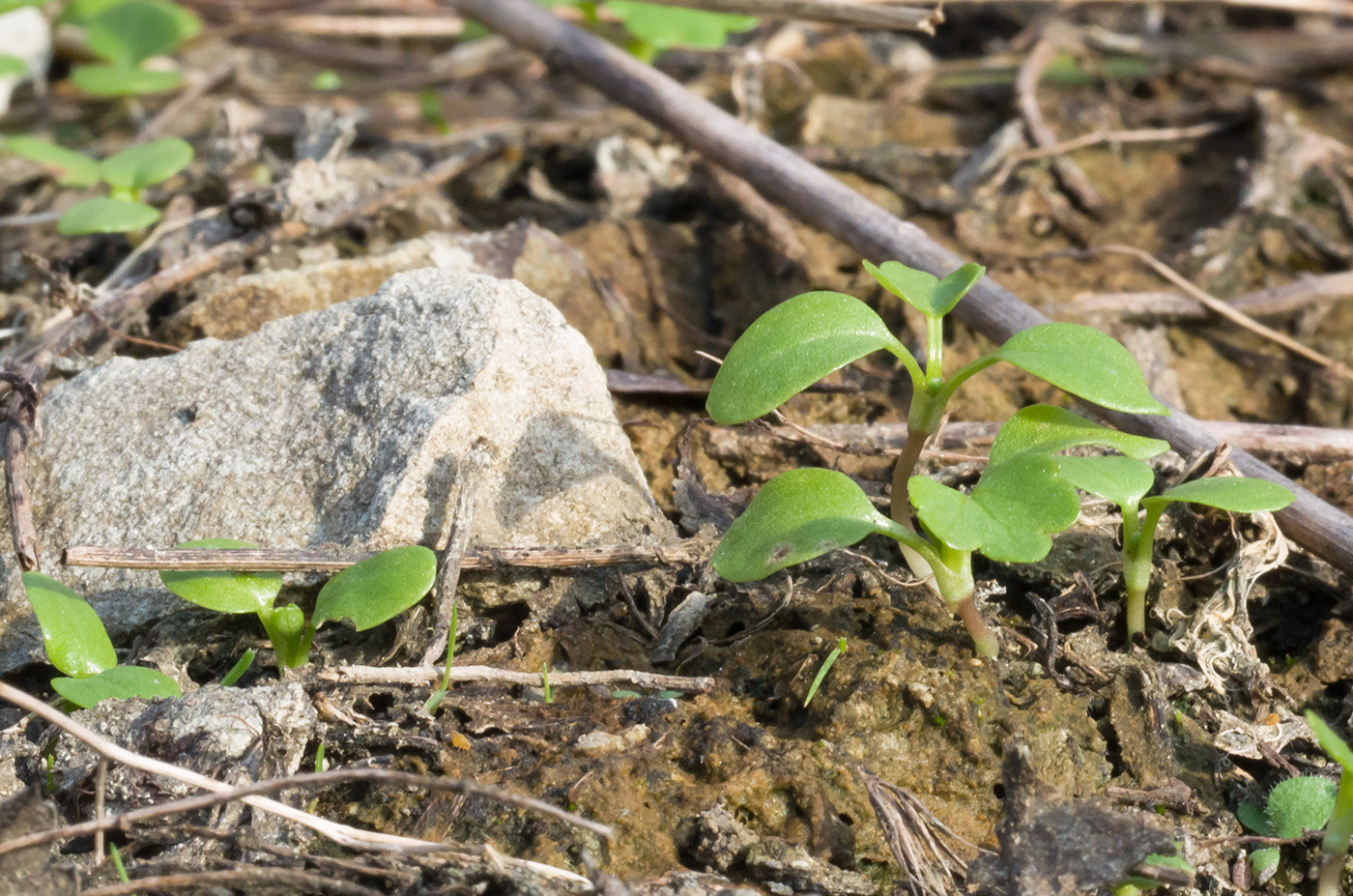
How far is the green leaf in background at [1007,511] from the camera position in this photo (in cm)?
146

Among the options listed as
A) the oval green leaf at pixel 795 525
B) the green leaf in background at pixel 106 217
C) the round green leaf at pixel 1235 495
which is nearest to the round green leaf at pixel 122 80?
the green leaf in background at pixel 106 217

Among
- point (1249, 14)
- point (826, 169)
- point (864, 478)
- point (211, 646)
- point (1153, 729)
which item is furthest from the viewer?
point (1249, 14)

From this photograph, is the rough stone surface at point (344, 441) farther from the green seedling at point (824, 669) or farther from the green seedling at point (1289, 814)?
the green seedling at point (1289, 814)

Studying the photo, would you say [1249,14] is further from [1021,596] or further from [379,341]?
[379,341]

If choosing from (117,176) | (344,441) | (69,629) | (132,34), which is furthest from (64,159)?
(69,629)

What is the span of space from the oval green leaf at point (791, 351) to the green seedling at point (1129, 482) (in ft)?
0.82

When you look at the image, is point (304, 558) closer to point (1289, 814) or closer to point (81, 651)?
point (81, 651)

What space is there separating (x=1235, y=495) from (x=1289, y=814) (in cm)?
47

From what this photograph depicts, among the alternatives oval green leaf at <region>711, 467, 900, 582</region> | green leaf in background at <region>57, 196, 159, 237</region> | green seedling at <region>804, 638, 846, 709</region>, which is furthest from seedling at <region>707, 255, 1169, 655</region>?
green leaf in background at <region>57, 196, 159, 237</region>

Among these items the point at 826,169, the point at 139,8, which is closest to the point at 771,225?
the point at 826,169

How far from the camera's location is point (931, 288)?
1.84 m

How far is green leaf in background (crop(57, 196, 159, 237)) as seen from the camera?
2486mm

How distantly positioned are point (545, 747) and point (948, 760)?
1.97 feet

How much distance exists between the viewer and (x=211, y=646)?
6.10ft
